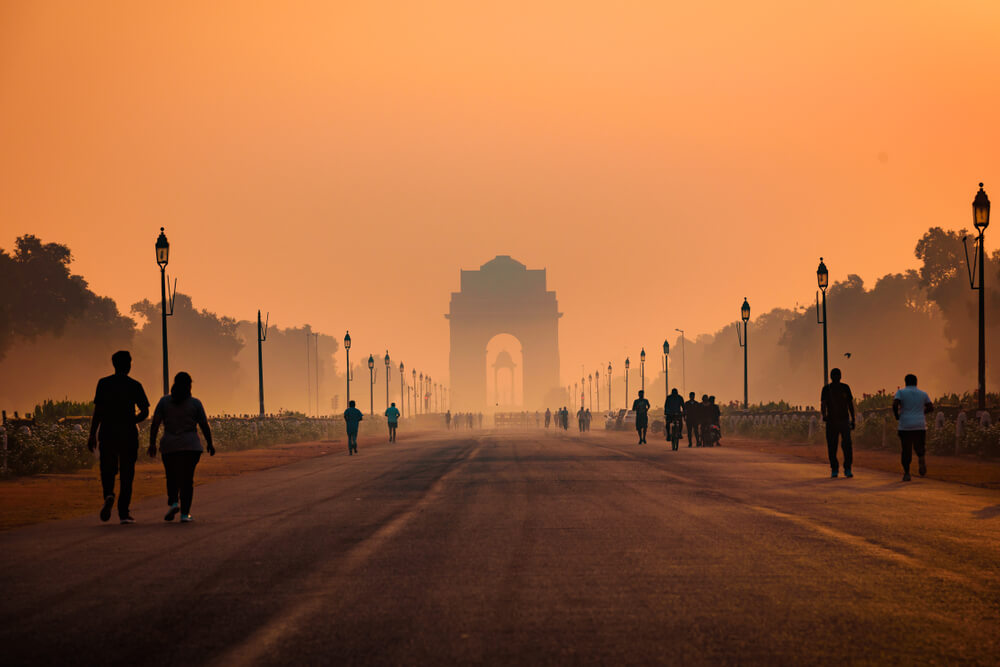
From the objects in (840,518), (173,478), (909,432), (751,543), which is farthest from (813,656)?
(909,432)

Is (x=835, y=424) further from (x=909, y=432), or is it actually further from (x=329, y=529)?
(x=329, y=529)

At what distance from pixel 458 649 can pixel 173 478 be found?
326 inches

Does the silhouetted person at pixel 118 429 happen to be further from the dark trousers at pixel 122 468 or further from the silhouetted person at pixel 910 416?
the silhouetted person at pixel 910 416

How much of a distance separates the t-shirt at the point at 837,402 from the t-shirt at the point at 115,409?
39.2 feet

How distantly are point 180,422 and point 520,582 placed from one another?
6705 mm

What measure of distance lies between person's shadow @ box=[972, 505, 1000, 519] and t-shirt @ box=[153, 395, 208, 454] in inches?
351

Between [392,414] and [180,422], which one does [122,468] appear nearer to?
[180,422]

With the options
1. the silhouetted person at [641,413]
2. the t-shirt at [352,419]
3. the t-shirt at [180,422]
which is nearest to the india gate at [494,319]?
the silhouetted person at [641,413]

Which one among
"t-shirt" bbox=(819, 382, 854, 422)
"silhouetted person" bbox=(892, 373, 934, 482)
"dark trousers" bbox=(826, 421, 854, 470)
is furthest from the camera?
"t-shirt" bbox=(819, 382, 854, 422)

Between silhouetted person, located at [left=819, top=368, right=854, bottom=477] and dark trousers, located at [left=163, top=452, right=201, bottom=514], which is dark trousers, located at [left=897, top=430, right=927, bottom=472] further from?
dark trousers, located at [left=163, top=452, right=201, bottom=514]

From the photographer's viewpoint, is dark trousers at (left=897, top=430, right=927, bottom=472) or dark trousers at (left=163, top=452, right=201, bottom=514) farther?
dark trousers at (left=897, top=430, right=927, bottom=472)

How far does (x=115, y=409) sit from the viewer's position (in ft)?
42.5

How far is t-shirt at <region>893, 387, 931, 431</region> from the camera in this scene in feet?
61.2

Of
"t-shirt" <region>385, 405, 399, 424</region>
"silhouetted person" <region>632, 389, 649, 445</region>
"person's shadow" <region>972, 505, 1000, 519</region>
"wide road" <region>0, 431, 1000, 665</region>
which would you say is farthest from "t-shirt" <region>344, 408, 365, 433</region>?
"person's shadow" <region>972, 505, 1000, 519</region>
